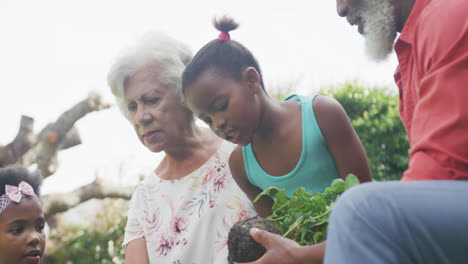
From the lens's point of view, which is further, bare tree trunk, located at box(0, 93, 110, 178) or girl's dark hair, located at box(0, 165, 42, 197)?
bare tree trunk, located at box(0, 93, 110, 178)

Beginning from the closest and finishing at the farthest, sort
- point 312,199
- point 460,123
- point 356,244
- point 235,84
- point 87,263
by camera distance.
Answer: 1. point 356,244
2. point 460,123
3. point 312,199
4. point 235,84
5. point 87,263

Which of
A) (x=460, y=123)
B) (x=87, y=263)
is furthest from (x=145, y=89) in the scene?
(x=87, y=263)

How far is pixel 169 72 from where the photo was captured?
3.26 metres

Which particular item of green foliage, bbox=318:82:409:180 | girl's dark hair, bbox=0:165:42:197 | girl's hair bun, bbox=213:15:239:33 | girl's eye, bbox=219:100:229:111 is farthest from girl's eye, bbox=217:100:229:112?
green foliage, bbox=318:82:409:180

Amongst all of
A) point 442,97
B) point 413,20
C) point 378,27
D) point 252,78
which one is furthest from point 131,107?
point 442,97

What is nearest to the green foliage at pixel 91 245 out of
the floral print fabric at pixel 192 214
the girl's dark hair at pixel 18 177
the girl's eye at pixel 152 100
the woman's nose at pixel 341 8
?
the girl's dark hair at pixel 18 177

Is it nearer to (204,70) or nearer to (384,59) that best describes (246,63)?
(204,70)

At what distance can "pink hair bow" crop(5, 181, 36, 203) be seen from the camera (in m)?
3.66

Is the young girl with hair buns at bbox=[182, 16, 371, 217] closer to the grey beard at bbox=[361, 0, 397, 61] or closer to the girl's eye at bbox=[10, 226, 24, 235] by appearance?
the grey beard at bbox=[361, 0, 397, 61]

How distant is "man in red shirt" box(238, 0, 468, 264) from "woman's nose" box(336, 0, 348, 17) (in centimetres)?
42

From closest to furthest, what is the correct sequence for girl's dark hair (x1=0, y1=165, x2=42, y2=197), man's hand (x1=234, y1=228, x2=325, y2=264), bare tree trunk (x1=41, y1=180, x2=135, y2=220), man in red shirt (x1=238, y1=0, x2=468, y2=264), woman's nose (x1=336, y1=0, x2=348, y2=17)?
1. man in red shirt (x1=238, y1=0, x2=468, y2=264)
2. man's hand (x1=234, y1=228, x2=325, y2=264)
3. woman's nose (x1=336, y1=0, x2=348, y2=17)
4. girl's dark hair (x1=0, y1=165, x2=42, y2=197)
5. bare tree trunk (x1=41, y1=180, x2=135, y2=220)

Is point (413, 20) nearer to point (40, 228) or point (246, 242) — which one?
point (246, 242)

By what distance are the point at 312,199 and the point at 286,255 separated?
41cm

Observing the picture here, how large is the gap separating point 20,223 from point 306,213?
2666 mm
